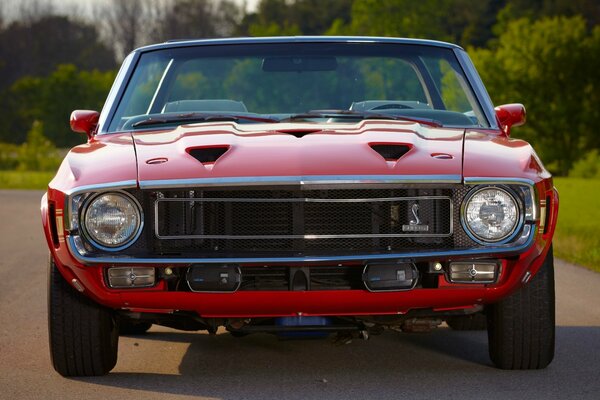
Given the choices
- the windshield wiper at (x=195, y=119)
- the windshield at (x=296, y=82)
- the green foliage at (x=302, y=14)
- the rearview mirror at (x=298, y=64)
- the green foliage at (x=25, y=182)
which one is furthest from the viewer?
the green foliage at (x=302, y=14)

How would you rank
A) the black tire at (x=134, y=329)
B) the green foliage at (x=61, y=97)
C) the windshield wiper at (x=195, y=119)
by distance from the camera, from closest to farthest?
the windshield wiper at (x=195, y=119), the black tire at (x=134, y=329), the green foliage at (x=61, y=97)

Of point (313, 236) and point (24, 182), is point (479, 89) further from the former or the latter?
point (24, 182)

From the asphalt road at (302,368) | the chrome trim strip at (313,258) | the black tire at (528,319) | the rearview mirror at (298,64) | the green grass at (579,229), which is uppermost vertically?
the rearview mirror at (298,64)

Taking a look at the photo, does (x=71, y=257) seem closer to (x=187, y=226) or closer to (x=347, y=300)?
(x=187, y=226)

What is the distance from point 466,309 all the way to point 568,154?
200 ft

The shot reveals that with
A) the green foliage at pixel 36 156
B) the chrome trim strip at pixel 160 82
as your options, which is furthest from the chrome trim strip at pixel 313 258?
the green foliage at pixel 36 156

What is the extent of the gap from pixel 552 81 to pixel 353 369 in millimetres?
62448

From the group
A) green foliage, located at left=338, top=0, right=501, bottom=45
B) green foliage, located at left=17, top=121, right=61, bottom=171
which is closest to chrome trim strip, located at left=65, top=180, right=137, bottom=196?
green foliage, located at left=17, top=121, right=61, bottom=171

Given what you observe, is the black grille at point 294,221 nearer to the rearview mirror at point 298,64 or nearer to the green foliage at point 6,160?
the rearview mirror at point 298,64

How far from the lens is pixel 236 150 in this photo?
18.3 ft

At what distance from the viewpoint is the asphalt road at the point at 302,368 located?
18.2 feet

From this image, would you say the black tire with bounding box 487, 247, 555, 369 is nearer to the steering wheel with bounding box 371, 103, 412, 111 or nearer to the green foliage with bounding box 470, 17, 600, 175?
the steering wheel with bounding box 371, 103, 412, 111

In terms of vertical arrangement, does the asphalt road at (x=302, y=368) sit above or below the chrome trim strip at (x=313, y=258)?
below

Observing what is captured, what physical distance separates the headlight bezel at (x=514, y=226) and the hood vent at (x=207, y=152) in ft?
3.37
